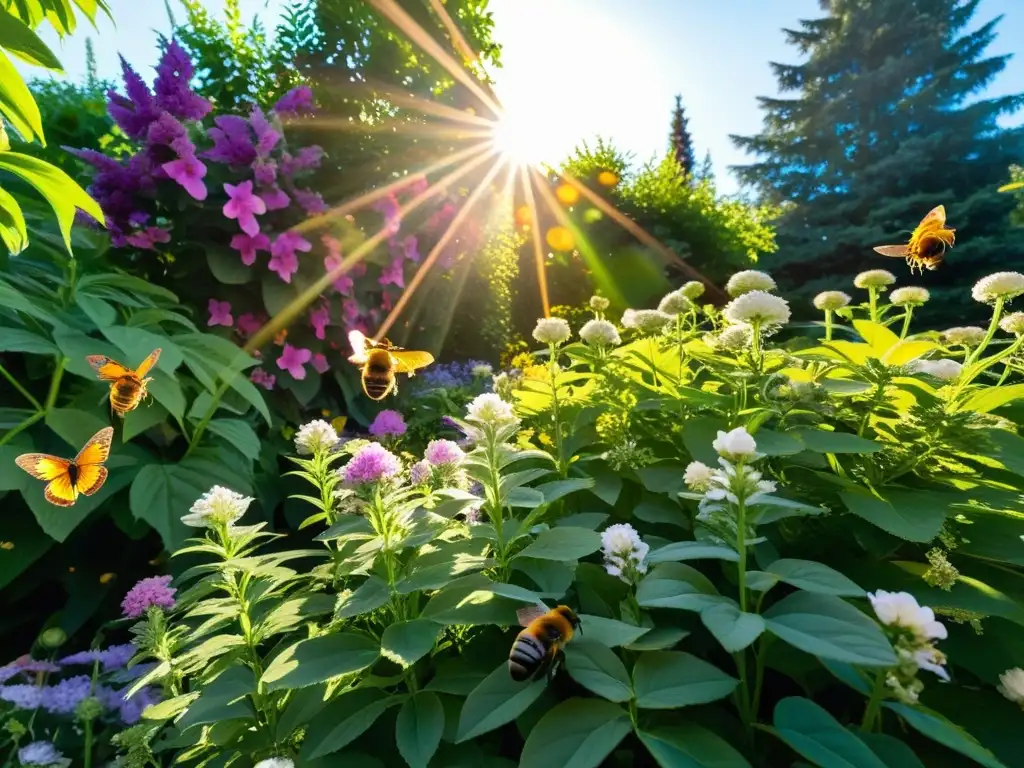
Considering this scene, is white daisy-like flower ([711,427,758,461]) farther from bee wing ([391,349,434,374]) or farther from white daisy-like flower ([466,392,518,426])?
bee wing ([391,349,434,374])

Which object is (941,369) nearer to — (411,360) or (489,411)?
(489,411)

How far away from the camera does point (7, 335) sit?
5.59 ft

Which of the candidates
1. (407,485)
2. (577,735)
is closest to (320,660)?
(577,735)

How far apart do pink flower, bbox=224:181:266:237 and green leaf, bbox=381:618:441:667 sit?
2.22 metres

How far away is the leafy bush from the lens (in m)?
0.83

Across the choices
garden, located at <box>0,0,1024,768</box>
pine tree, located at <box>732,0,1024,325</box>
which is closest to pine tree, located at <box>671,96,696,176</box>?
pine tree, located at <box>732,0,1024,325</box>

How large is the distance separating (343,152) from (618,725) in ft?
12.0

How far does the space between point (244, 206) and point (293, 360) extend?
0.72m

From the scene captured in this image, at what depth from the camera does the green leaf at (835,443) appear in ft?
3.97

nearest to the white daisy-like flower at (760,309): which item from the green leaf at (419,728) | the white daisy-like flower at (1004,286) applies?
the white daisy-like flower at (1004,286)

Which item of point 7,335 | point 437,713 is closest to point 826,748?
point 437,713

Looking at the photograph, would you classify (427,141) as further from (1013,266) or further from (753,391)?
(1013,266)

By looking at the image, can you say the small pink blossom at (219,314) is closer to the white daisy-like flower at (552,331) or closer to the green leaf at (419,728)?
the white daisy-like flower at (552,331)

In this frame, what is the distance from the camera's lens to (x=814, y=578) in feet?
3.03
